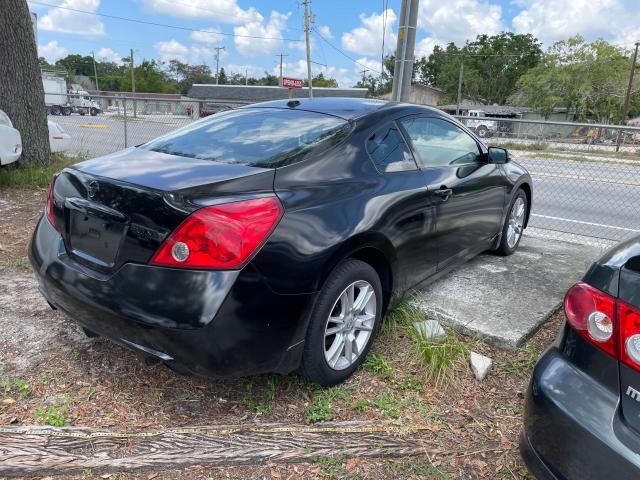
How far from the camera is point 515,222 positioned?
496cm

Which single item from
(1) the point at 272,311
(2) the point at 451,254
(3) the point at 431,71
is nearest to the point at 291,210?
(1) the point at 272,311

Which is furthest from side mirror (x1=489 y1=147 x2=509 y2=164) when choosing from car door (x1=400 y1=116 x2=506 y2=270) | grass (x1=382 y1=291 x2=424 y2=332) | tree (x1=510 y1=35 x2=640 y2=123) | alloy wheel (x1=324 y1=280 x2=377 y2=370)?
tree (x1=510 y1=35 x2=640 y2=123)

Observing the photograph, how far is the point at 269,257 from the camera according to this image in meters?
2.20

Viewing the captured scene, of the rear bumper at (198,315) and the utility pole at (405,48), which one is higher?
the utility pole at (405,48)

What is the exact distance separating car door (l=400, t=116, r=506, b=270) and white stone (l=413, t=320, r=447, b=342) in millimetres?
525

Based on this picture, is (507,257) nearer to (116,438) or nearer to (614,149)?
(116,438)

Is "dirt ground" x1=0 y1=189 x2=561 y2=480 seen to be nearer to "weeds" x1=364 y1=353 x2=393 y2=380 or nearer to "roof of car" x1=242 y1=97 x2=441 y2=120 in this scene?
"weeds" x1=364 y1=353 x2=393 y2=380

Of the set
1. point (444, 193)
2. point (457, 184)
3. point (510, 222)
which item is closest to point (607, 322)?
point (444, 193)

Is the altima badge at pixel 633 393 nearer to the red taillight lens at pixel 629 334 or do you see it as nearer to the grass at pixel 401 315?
the red taillight lens at pixel 629 334

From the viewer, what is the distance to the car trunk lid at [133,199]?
2.16 meters

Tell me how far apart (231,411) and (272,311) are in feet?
2.26

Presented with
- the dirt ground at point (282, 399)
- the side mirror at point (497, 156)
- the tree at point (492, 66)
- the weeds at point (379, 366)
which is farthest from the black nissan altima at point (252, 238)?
the tree at point (492, 66)

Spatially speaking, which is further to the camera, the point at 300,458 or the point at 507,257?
the point at 507,257

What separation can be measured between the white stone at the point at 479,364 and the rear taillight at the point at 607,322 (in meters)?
1.20
